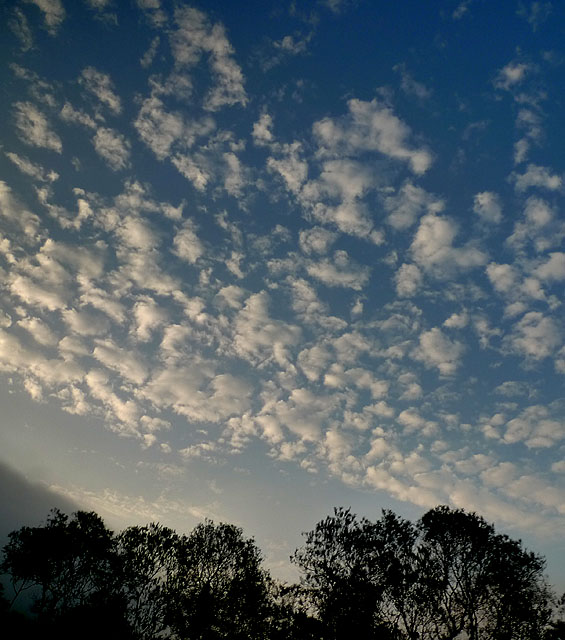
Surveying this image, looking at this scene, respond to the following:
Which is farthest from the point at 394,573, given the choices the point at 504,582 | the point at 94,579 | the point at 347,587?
the point at 94,579

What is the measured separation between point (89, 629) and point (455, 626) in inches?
1641

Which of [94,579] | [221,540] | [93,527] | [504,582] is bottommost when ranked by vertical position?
[94,579]

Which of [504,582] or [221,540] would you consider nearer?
[504,582]

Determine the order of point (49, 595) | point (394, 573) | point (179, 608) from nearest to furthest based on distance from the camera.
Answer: point (394, 573) < point (179, 608) < point (49, 595)

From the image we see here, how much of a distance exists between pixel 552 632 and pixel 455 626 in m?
10.2

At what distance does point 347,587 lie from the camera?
34.3 meters

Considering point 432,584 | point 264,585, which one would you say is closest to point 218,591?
point 264,585

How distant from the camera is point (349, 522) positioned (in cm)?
3656

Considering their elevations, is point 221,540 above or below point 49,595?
above

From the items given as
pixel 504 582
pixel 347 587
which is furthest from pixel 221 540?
pixel 504 582

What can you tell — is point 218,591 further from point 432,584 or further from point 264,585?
point 432,584

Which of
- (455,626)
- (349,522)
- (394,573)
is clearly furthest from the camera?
(349,522)

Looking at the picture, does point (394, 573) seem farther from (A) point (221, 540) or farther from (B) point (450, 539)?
(A) point (221, 540)

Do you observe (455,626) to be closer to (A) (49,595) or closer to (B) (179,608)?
(B) (179,608)
